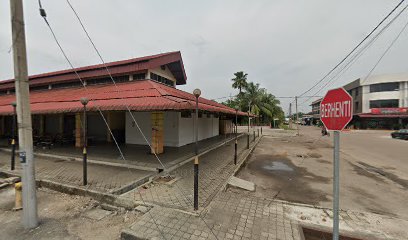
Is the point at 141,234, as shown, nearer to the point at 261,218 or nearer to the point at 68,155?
the point at 261,218

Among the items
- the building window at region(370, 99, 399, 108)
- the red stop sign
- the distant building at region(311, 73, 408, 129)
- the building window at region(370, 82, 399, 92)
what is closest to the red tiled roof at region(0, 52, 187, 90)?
the red stop sign

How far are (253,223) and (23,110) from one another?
4848mm

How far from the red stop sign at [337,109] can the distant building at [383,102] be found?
155 feet

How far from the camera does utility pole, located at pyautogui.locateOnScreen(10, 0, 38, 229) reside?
3.40 meters

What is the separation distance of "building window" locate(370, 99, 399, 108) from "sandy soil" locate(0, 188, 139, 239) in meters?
53.0

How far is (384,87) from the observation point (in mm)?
39438

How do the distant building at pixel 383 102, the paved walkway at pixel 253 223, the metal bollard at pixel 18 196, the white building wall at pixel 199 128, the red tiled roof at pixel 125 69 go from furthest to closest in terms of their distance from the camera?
the distant building at pixel 383 102
the white building wall at pixel 199 128
the red tiled roof at pixel 125 69
the metal bollard at pixel 18 196
the paved walkway at pixel 253 223

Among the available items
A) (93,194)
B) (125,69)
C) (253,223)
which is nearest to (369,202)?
(253,223)

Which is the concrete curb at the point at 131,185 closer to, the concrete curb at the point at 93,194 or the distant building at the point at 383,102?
the concrete curb at the point at 93,194

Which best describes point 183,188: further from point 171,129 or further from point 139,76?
point 139,76

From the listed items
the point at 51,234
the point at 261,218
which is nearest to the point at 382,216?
the point at 261,218

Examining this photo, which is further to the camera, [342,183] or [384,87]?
[384,87]

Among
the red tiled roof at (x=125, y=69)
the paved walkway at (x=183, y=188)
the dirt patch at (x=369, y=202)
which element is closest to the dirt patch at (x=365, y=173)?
the dirt patch at (x=369, y=202)

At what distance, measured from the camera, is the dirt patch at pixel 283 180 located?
17.6 feet
